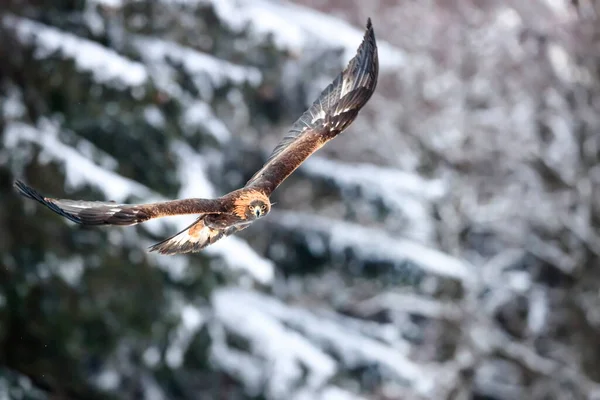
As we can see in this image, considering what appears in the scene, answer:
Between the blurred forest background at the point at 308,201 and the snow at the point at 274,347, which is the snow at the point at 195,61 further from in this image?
the snow at the point at 274,347

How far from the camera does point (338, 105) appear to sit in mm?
4090

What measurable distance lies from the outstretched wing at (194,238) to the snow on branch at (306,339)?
5294 mm

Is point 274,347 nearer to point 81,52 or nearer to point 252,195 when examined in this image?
point 81,52

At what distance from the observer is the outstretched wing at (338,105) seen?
3.85m

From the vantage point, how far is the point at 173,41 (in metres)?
8.30

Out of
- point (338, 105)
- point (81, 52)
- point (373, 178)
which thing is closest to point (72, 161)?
point (81, 52)

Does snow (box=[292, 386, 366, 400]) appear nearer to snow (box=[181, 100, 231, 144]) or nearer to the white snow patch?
snow (box=[181, 100, 231, 144])

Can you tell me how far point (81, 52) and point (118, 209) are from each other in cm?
439

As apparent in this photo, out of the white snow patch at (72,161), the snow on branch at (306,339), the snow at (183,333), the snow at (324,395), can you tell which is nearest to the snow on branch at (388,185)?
the snow on branch at (306,339)

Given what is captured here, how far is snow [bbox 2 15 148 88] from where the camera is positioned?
7.32m

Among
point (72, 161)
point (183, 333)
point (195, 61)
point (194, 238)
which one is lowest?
point (194, 238)

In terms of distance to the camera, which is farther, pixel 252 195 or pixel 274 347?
pixel 274 347

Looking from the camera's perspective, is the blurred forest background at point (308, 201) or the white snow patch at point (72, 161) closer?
the white snow patch at point (72, 161)

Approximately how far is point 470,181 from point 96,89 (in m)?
4.58
